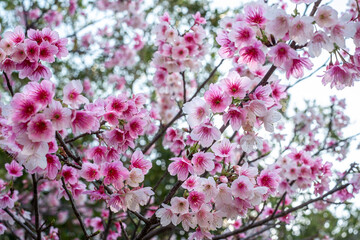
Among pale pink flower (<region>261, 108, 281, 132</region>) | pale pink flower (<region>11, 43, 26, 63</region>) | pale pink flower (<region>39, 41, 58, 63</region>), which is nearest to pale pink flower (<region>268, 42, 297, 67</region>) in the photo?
pale pink flower (<region>261, 108, 281, 132</region>)

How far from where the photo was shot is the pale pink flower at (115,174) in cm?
178

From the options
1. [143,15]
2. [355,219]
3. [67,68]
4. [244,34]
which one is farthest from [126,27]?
[355,219]

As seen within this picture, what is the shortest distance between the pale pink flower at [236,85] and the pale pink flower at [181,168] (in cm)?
48

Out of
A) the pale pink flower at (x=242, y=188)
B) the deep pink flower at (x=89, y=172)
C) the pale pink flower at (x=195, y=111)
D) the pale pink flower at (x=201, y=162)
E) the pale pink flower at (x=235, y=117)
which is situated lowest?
the deep pink flower at (x=89, y=172)

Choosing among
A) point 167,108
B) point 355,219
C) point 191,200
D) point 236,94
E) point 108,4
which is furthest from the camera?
point 355,219

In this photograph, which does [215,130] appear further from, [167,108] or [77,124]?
[167,108]

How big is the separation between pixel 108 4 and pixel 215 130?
200 inches

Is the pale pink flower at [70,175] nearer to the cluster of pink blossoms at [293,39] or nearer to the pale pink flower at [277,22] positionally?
the cluster of pink blossoms at [293,39]

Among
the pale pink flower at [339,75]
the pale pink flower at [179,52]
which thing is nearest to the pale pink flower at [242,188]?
the pale pink flower at [339,75]

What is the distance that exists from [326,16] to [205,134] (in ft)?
2.84

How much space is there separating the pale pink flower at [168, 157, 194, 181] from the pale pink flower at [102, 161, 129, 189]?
0.29m

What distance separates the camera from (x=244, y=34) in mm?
1717

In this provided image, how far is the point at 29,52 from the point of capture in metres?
1.73

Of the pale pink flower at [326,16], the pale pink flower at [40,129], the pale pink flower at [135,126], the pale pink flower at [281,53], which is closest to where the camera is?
the pale pink flower at [40,129]
